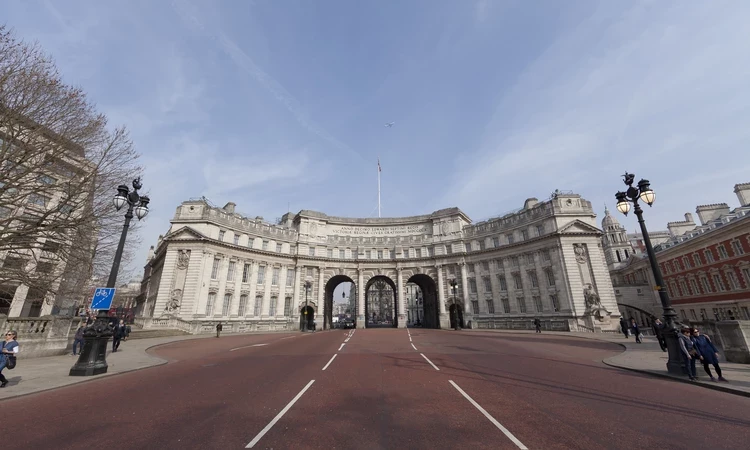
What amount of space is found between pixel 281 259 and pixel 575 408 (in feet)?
153

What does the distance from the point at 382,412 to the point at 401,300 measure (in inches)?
1807

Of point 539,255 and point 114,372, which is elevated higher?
point 539,255

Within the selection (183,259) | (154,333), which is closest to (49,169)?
(154,333)

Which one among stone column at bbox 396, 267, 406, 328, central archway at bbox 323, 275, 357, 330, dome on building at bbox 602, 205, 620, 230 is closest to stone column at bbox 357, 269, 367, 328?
central archway at bbox 323, 275, 357, 330

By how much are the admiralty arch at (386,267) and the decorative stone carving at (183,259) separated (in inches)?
4.7

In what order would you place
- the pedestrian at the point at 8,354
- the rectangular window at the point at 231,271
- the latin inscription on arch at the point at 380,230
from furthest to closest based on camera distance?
the latin inscription on arch at the point at 380,230, the rectangular window at the point at 231,271, the pedestrian at the point at 8,354

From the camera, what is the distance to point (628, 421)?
5.83 metres

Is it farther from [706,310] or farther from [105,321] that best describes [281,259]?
[706,310]

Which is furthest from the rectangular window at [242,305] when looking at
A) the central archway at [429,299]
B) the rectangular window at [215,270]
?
the central archway at [429,299]

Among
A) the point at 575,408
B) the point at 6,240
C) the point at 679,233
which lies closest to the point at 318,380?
the point at 575,408

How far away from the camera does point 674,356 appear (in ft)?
33.8

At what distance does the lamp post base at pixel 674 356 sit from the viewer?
9953mm

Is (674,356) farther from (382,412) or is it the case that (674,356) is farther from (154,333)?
(154,333)

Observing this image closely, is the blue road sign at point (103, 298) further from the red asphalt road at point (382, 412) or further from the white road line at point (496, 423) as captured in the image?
the white road line at point (496, 423)
